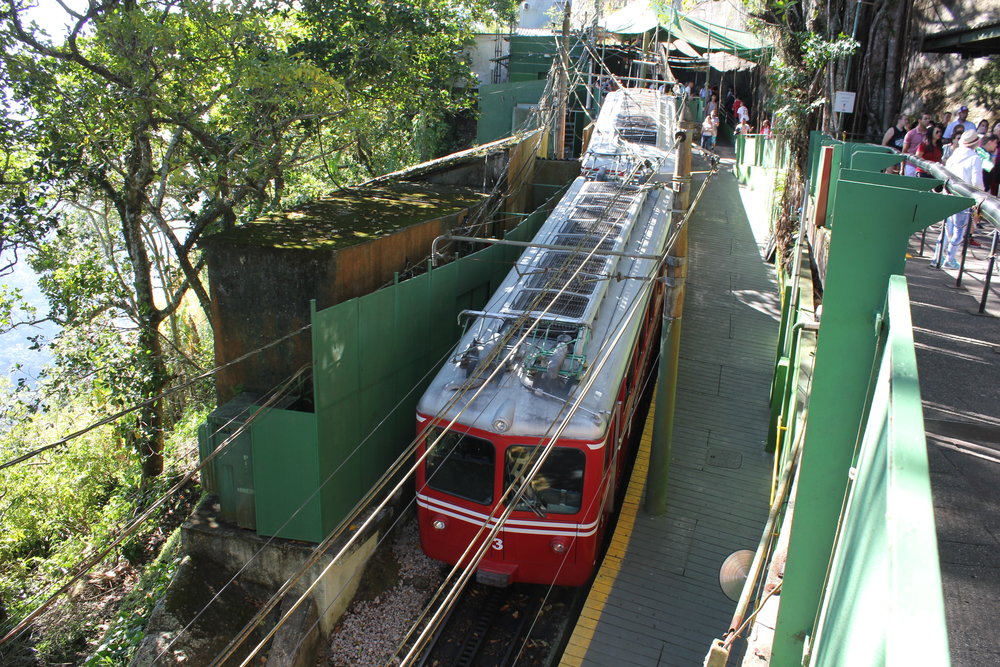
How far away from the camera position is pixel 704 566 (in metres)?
9.36

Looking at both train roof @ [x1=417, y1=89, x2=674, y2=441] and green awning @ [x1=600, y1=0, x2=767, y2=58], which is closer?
train roof @ [x1=417, y1=89, x2=674, y2=441]

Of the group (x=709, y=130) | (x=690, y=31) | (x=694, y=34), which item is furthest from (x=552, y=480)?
(x=690, y=31)

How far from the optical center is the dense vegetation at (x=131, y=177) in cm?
1046

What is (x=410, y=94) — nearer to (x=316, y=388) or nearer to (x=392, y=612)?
(x=316, y=388)

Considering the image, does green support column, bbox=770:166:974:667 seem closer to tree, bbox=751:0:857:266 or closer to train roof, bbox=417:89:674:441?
train roof, bbox=417:89:674:441

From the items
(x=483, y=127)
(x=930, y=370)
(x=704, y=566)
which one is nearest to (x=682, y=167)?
(x=930, y=370)

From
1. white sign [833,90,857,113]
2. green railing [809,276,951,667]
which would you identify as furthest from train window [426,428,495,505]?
white sign [833,90,857,113]

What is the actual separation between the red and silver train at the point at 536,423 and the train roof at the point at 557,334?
0.02m

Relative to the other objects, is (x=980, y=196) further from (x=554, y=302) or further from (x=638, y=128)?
(x=638, y=128)

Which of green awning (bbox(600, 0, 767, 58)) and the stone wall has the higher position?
green awning (bbox(600, 0, 767, 58))

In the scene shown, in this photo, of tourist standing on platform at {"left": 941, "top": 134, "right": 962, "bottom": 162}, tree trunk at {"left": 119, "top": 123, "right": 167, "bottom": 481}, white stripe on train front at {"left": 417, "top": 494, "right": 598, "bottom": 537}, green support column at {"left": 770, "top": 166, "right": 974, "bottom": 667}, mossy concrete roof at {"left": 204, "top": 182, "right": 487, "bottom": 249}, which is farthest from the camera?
tree trunk at {"left": 119, "top": 123, "right": 167, "bottom": 481}

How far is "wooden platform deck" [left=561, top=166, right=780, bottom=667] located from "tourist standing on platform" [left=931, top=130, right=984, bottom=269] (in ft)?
11.3

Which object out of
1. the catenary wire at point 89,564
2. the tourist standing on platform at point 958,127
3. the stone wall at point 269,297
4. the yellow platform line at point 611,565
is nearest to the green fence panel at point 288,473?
the catenary wire at point 89,564

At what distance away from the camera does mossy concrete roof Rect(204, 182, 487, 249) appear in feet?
32.1
